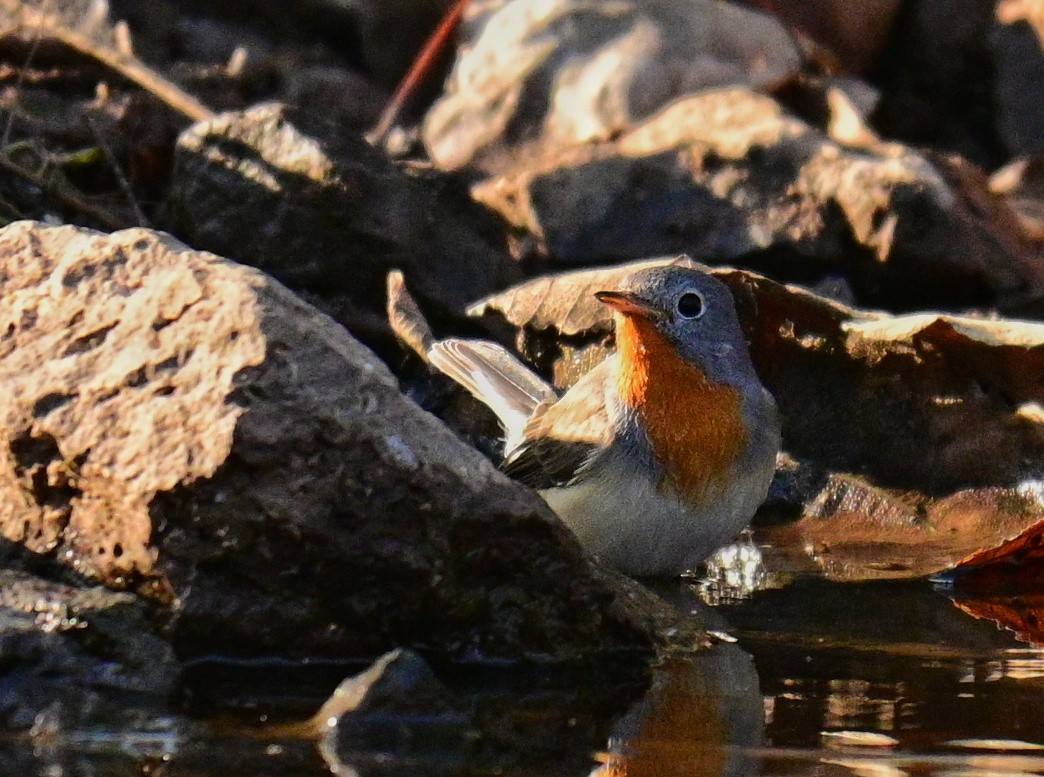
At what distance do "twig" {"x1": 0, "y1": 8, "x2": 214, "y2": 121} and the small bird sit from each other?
4174 millimetres

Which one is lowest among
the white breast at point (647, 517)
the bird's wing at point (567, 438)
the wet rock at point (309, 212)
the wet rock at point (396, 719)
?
the wet rock at point (396, 719)

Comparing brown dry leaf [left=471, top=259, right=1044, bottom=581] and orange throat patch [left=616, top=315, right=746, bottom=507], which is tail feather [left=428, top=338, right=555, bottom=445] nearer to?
brown dry leaf [left=471, top=259, right=1044, bottom=581]

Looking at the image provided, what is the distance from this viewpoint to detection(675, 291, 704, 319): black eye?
702 centimetres

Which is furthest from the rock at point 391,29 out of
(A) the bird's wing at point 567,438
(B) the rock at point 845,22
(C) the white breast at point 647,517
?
(C) the white breast at point 647,517

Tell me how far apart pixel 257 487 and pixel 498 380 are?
10.4ft

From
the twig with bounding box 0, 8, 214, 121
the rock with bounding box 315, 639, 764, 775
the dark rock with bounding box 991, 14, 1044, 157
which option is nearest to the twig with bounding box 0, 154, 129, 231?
the twig with bounding box 0, 8, 214, 121

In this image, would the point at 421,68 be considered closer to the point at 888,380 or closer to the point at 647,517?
the point at 888,380

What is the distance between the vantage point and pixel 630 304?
6.89 metres

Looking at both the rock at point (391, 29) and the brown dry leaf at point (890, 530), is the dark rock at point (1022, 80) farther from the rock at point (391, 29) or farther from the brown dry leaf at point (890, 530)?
the brown dry leaf at point (890, 530)

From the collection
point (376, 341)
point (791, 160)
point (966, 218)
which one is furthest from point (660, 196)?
point (376, 341)

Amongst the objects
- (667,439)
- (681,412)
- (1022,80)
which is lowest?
(667,439)

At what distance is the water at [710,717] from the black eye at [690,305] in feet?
4.11

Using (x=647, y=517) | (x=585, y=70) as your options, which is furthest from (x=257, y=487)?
(x=585, y=70)

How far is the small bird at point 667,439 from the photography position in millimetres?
6836
